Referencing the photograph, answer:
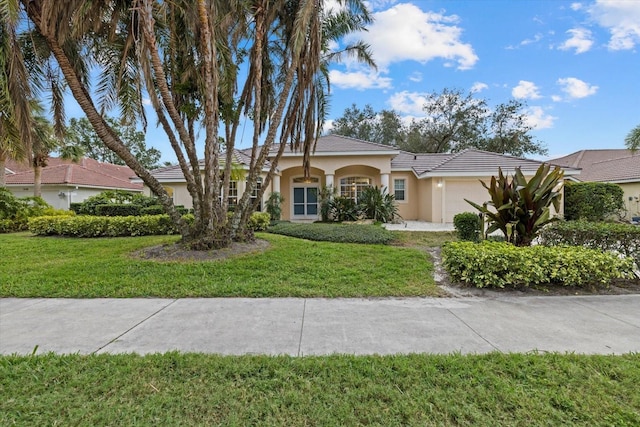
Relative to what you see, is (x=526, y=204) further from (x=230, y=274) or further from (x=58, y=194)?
(x=58, y=194)

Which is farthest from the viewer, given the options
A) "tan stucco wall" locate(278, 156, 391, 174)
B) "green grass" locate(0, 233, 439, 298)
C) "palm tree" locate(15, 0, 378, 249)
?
"tan stucco wall" locate(278, 156, 391, 174)

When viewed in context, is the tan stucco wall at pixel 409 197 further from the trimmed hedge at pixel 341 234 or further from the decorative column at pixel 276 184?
the trimmed hedge at pixel 341 234

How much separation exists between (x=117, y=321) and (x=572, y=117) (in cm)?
2368

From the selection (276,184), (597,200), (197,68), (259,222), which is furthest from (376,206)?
(597,200)

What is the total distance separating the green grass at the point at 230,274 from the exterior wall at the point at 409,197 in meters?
9.93

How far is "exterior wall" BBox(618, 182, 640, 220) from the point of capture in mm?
17969

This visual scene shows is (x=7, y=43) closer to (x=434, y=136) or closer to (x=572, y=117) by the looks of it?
(x=572, y=117)

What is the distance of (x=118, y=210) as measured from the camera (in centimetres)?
1490

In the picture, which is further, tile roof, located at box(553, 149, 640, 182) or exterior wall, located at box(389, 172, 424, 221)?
tile roof, located at box(553, 149, 640, 182)

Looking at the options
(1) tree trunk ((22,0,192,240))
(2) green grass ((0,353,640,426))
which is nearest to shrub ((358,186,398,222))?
(1) tree trunk ((22,0,192,240))

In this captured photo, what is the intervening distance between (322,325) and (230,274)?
10.2ft

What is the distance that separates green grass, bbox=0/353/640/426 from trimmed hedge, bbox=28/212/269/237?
30.1 feet

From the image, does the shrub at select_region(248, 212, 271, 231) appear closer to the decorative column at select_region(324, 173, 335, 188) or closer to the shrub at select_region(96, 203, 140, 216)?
the decorative column at select_region(324, 173, 335, 188)

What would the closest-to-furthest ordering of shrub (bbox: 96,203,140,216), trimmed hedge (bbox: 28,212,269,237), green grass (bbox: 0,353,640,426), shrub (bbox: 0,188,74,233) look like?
green grass (bbox: 0,353,640,426)
trimmed hedge (bbox: 28,212,269,237)
shrub (bbox: 0,188,74,233)
shrub (bbox: 96,203,140,216)
